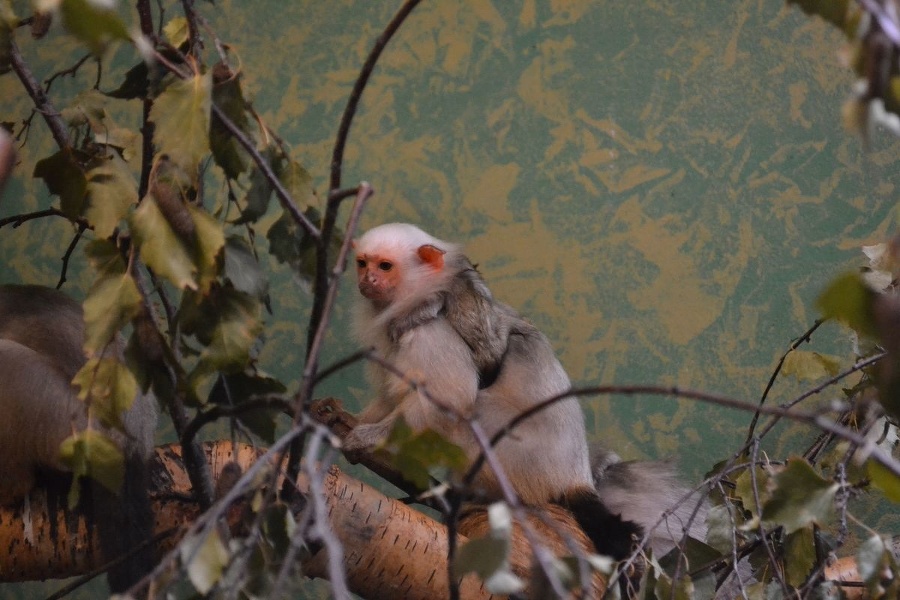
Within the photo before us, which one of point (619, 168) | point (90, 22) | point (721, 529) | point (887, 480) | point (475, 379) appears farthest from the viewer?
point (619, 168)

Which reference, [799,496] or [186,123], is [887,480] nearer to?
A: [799,496]

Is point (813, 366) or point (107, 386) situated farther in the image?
point (813, 366)

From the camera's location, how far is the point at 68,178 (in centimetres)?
114

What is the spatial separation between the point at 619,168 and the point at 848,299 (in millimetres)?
1961

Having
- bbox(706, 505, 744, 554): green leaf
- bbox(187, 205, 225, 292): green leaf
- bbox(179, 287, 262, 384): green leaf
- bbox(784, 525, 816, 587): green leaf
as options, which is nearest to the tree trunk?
bbox(706, 505, 744, 554): green leaf

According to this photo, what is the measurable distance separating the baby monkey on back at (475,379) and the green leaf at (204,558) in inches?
45.3

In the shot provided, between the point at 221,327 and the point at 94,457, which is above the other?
the point at 221,327

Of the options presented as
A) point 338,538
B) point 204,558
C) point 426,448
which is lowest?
point 338,538

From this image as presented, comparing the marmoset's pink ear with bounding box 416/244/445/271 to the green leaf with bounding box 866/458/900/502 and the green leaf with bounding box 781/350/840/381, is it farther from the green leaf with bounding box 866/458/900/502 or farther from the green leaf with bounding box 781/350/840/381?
the green leaf with bounding box 866/458/900/502

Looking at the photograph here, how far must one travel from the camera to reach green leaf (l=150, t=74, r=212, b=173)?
0.94 m

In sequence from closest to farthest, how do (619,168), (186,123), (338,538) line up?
1. (186,123)
2. (338,538)
3. (619,168)

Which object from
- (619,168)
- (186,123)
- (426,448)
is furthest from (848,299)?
(619,168)

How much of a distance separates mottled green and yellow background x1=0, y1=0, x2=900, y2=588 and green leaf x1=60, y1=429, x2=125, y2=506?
154 cm

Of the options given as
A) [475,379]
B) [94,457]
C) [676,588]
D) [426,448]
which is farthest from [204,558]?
[475,379]
